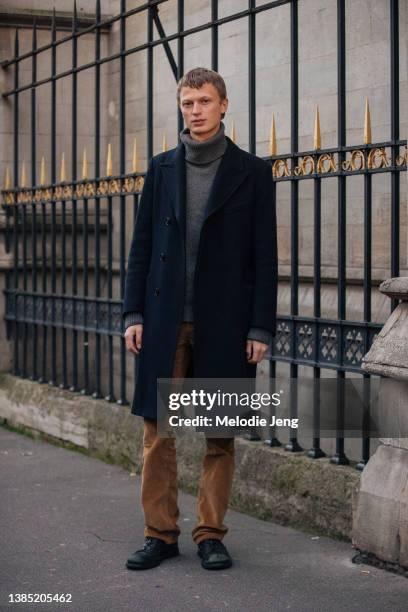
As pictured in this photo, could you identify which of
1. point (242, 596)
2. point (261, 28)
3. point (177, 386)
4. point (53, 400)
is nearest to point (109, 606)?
point (242, 596)

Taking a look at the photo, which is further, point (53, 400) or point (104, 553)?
point (53, 400)

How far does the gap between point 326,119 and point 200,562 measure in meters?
4.17

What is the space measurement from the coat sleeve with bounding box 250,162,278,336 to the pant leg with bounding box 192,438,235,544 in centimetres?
54

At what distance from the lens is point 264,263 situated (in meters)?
5.01

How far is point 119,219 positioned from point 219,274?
4152mm

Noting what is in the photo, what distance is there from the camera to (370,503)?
5027mm

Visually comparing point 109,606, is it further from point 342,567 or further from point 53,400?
point 53,400

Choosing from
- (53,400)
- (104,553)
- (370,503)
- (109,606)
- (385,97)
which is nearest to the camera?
(109,606)


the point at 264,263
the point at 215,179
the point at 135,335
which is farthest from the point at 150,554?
the point at 215,179

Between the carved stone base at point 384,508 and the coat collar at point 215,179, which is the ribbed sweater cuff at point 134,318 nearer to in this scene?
the coat collar at point 215,179

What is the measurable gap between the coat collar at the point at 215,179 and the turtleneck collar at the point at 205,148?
3cm

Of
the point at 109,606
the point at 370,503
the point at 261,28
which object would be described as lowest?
the point at 109,606

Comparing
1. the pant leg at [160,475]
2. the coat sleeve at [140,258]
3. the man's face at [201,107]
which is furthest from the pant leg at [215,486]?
the man's face at [201,107]

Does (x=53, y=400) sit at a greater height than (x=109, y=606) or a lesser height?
greater
